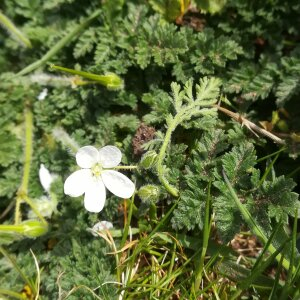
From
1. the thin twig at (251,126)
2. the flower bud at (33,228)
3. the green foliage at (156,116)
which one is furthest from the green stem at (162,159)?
the flower bud at (33,228)

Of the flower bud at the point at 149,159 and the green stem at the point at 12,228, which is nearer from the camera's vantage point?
the flower bud at the point at 149,159

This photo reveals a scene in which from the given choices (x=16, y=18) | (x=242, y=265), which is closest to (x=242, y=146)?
(x=242, y=265)

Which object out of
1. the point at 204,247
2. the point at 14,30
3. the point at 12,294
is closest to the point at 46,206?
the point at 12,294

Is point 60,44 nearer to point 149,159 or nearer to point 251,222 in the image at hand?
point 149,159

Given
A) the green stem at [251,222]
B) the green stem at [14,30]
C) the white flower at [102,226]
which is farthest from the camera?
the green stem at [14,30]

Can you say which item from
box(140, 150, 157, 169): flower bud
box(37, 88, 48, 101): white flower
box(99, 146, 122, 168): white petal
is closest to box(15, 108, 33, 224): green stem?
box(37, 88, 48, 101): white flower

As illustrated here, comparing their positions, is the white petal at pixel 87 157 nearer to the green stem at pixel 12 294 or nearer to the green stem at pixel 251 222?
the green stem at pixel 251 222
